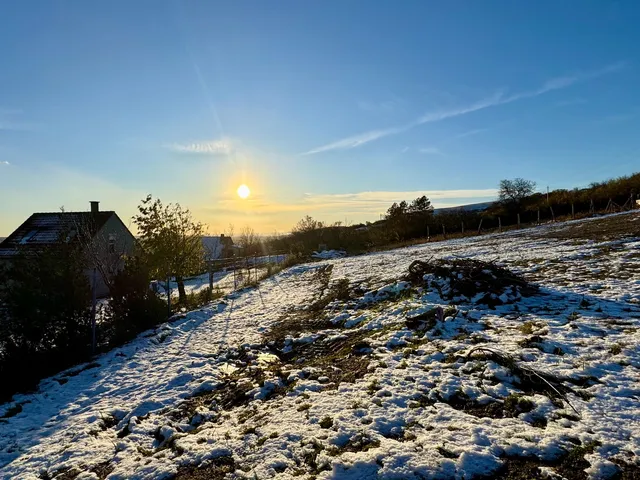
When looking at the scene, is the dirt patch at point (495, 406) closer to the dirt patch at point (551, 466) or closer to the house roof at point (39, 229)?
the dirt patch at point (551, 466)

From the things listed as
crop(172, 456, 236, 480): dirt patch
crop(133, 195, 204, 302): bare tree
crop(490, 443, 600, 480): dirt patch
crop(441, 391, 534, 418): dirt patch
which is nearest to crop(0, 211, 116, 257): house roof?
crop(133, 195, 204, 302): bare tree

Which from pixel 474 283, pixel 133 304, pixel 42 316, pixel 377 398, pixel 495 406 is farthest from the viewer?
pixel 133 304

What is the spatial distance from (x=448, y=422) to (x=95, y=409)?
5636 millimetres

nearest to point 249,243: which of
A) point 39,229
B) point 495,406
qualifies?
point 39,229

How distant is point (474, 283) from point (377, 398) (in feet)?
16.2

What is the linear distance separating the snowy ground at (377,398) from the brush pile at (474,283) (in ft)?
0.30

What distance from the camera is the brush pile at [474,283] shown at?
26.0ft

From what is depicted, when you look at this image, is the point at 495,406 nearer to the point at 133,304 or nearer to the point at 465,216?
the point at 133,304

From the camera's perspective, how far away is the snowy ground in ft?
11.3

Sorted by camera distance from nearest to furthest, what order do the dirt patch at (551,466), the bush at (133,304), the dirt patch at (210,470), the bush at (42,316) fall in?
the dirt patch at (551,466) < the dirt patch at (210,470) < the bush at (42,316) < the bush at (133,304)

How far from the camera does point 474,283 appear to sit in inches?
331

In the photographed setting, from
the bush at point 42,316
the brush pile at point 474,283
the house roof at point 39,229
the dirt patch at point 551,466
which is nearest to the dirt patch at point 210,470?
the dirt patch at point 551,466

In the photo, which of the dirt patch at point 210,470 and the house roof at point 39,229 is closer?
the dirt patch at point 210,470

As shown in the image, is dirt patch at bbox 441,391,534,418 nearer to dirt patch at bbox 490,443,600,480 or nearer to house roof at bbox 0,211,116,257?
dirt patch at bbox 490,443,600,480
